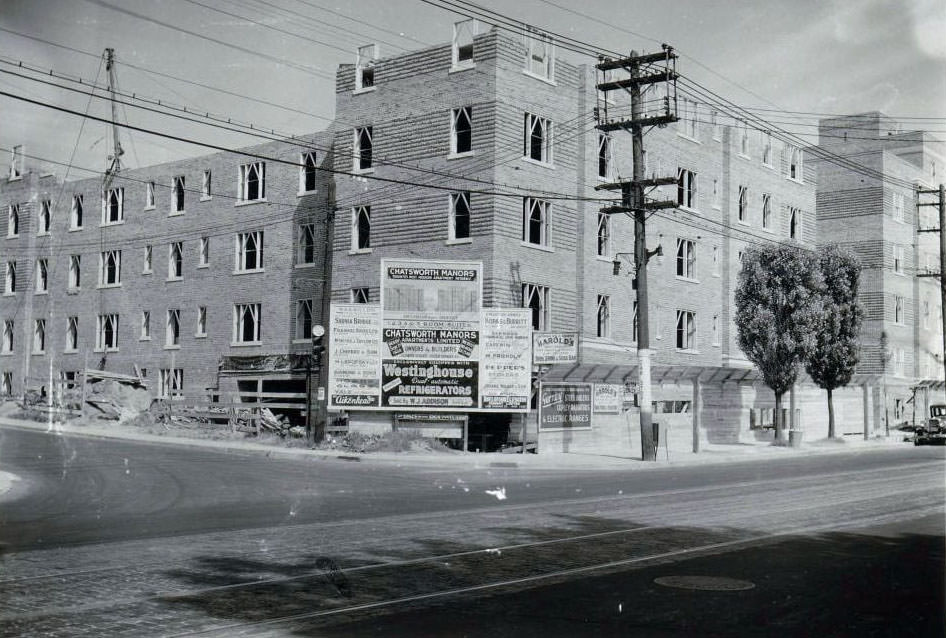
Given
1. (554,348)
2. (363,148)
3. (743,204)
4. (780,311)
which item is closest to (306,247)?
(363,148)

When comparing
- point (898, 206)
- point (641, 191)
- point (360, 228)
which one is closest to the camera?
point (641, 191)

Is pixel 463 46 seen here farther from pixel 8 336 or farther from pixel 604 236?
pixel 8 336

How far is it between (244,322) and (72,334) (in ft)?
39.0

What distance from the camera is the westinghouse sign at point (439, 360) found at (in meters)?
31.1

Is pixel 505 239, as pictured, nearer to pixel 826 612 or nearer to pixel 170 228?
pixel 170 228

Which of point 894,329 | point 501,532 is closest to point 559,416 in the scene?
point 501,532

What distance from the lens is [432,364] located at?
31.2m

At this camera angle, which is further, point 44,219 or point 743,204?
point 44,219

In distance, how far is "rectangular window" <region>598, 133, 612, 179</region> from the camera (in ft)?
125

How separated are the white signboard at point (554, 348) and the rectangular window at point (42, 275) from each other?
2979 cm

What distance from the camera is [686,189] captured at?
143ft

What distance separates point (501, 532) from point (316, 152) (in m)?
29.8

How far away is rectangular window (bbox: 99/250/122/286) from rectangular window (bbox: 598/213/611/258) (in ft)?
77.2

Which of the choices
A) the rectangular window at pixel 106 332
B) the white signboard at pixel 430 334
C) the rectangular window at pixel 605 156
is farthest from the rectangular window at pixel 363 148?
the rectangular window at pixel 106 332
